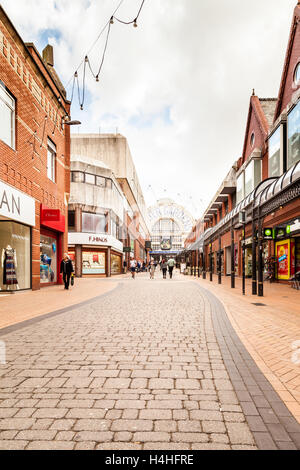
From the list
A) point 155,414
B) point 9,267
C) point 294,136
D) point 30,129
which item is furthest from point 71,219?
point 155,414

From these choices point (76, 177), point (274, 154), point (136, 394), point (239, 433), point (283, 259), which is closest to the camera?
point (239, 433)

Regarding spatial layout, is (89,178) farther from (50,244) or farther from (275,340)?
(275,340)

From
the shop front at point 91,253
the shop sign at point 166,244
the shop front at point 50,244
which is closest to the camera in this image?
the shop front at point 50,244

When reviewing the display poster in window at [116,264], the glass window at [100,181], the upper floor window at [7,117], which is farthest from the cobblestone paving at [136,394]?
the display poster in window at [116,264]

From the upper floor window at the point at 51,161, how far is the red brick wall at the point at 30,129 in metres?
0.28

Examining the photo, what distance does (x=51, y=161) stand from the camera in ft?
56.2

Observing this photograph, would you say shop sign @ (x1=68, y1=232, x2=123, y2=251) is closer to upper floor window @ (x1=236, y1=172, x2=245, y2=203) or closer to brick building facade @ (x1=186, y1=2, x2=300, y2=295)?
brick building facade @ (x1=186, y1=2, x2=300, y2=295)

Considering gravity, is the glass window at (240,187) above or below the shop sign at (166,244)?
above

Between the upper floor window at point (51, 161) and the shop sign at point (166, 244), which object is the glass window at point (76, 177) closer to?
the upper floor window at point (51, 161)

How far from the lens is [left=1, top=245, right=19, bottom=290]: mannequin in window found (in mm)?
12242

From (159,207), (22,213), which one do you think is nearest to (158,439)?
(22,213)

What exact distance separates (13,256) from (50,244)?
15.6 feet

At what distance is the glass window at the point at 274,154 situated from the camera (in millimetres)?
18980

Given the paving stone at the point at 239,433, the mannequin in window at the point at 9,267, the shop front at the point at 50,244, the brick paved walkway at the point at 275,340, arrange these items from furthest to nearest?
→ the shop front at the point at 50,244 < the mannequin in window at the point at 9,267 < the brick paved walkway at the point at 275,340 < the paving stone at the point at 239,433
